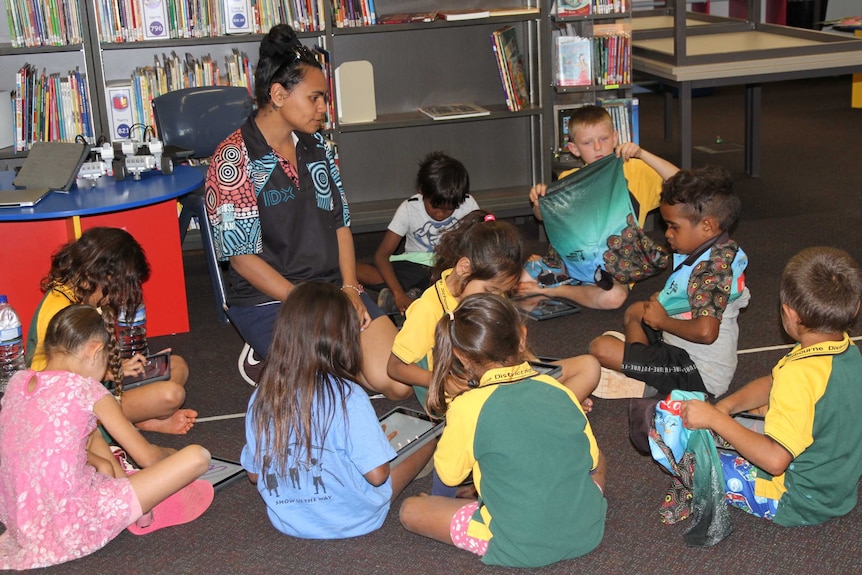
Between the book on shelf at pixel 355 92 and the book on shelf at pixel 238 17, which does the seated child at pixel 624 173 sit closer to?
the book on shelf at pixel 355 92

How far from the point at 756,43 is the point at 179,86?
313 cm

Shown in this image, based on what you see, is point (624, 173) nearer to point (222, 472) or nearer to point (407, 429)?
point (407, 429)

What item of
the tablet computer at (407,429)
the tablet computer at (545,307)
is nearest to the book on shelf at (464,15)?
the tablet computer at (545,307)

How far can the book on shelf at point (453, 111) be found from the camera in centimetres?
502

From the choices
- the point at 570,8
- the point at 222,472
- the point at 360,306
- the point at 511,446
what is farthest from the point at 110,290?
the point at 570,8

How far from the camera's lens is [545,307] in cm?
408

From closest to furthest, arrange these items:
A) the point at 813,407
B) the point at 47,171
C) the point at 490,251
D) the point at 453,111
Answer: the point at 813,407
the point at 490,251
the point at 47,171
the point at 453,111

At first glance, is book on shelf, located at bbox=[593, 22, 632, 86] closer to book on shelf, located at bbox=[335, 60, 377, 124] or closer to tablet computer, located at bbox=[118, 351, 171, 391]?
book on shelf, located at bbox=[335, 60, 377, 124]

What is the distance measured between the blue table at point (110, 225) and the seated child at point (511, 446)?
1.74 meters

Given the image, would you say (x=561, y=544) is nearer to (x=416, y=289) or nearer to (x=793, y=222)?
(x=416, y=289)

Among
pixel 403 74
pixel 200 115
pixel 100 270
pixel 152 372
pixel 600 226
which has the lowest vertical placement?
pixel 152 372

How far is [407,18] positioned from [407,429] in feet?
8.99

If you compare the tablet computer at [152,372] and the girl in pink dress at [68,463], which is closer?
the girl in pink dress at [68,463]

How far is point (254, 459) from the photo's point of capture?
2367 mm
